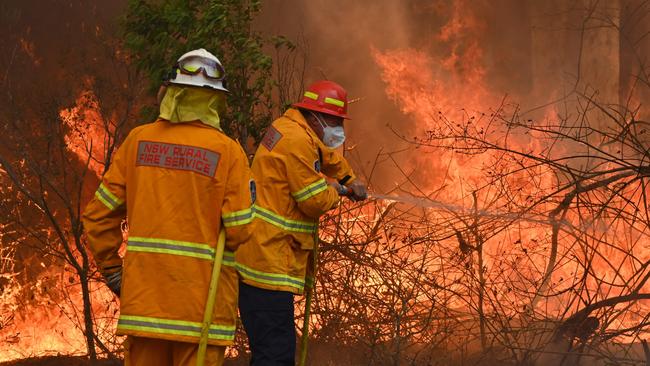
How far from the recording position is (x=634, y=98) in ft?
44.1

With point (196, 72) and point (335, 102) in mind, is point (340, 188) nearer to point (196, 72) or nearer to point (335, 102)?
point (335, 102)

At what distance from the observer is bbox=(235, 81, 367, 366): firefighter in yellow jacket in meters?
4.34

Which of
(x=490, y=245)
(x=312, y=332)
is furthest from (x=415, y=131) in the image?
(x=312, y=332)

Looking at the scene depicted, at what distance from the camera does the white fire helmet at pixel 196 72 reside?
3.57 metres

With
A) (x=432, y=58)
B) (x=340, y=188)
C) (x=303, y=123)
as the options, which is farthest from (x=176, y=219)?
(x=432, y=58)

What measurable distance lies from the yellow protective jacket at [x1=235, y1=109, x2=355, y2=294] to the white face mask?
286mm

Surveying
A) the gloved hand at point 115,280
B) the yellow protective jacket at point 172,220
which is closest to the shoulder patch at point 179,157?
the yellow protective jacket at point 172,220

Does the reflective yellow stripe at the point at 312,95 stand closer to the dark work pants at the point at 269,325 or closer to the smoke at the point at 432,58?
the dark work pants at the point at 269,325

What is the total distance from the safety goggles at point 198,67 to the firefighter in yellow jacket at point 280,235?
0.94 m

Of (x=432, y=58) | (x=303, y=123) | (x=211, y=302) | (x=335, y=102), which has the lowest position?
(x=211, y=302)

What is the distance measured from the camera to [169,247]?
3428 millimetres

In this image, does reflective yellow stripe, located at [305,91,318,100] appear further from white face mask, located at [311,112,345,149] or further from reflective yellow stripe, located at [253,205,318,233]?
reflective yellow stripe, located at [253,205,318,233]

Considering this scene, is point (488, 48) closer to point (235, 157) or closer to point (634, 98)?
point (634, 98)

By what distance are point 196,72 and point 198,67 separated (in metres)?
0.02
